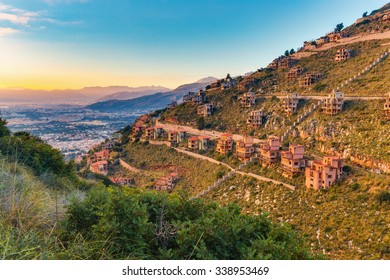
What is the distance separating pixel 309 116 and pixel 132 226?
57.3ft

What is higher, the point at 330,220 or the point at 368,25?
the point at 368,25

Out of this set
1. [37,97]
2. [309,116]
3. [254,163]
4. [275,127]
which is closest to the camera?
[37,97]

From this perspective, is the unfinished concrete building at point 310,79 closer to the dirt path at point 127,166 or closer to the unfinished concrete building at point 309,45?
the unfinished concrete building at point 309,45

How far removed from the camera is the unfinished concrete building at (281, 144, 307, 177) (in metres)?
12.8

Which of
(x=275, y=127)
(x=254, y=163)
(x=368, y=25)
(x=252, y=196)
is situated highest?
(x=368, y=25)

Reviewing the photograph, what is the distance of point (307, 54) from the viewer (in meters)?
28.7

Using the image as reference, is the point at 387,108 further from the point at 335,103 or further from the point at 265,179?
the point at 265,179

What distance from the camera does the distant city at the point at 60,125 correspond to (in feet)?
30.2

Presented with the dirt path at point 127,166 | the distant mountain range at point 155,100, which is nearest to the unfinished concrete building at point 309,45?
the distant mountain range at point 155,100

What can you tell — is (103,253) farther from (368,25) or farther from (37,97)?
(368,25)

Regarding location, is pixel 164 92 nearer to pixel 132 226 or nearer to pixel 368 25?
pixel 368 25

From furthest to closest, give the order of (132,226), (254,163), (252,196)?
(254,163), (252,196), (132,226)
